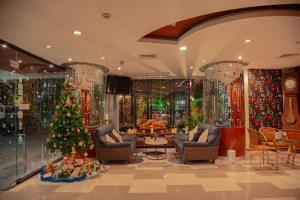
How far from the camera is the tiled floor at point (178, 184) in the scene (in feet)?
12.8

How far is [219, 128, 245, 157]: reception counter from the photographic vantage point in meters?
6.80

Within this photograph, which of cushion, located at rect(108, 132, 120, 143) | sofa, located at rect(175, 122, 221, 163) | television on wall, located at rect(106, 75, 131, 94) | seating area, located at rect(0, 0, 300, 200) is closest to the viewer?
seating area, located at rect(0, 0, 300, 200)

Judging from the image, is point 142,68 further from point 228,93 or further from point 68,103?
point 68,103

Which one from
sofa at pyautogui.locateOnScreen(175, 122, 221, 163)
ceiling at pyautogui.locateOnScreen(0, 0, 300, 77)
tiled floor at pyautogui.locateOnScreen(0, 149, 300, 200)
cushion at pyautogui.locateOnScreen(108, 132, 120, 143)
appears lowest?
tiled floor at pyautogui.locateOnScreen(0, 149, 300, 200)

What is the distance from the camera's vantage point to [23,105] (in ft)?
16.5

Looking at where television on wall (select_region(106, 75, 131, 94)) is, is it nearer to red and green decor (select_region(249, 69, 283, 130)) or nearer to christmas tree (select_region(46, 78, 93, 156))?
christmas tree (select_region(46, 78, 93, 156))

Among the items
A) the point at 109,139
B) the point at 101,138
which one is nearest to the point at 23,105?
the point at 101,138

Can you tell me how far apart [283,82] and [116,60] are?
229 inches

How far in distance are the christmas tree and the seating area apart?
2 cm

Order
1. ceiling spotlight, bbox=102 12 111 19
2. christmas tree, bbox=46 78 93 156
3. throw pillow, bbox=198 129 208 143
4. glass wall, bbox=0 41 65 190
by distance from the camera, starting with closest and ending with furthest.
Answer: ceiling spotlight, bbox=102 12 111 19 < christmas tree, bbox=46 78 93 156 < glass wall, bbox=0 41 65 190 < throw pillow, bbox=198 129 208 143

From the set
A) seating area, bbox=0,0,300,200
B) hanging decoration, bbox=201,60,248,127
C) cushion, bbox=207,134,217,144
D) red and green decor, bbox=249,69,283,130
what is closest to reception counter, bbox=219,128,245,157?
seating area, bbox=0,0,300,200

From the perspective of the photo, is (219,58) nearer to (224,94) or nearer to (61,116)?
(224,94)

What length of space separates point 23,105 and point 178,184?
3656 mm

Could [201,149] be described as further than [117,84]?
No
